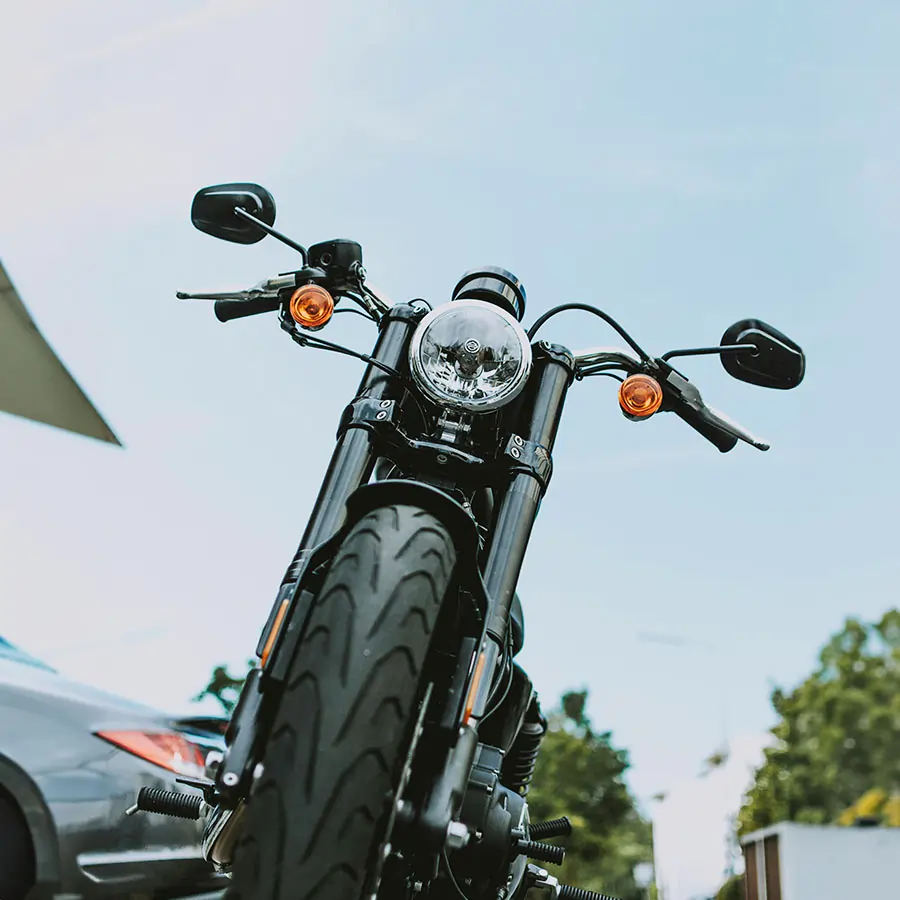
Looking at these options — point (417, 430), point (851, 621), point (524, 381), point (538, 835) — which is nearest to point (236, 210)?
point (417, 430)

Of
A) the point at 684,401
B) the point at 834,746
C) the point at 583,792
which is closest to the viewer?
the point at 684,401

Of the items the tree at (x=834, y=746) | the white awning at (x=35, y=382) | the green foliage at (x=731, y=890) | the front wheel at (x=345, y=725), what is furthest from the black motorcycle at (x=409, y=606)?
the tree at (x=834, y=746)

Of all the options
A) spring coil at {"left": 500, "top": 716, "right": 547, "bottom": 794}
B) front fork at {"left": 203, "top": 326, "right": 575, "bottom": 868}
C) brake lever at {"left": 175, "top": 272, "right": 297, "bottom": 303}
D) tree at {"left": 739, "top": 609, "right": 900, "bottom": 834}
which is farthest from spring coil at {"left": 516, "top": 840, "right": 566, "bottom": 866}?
tree at {"left": 739, "top": 609, "right": 900, "bottom": 834}

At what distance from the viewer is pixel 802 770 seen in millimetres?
53219

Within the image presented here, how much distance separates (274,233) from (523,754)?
1658 mm

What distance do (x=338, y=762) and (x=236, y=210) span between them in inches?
67.9

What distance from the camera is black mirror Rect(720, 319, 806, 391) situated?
9.62ft

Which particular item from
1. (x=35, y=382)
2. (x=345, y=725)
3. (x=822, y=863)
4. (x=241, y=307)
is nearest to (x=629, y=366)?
(x=241, y=307)

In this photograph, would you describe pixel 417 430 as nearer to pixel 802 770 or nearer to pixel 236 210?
pixel 236 210

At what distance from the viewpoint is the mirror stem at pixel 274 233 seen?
2.87m

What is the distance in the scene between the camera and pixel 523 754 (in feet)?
10.1

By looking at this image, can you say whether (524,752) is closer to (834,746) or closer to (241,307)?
(241,307)

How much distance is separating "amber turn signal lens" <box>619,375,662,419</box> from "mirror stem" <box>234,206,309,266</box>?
0.96m

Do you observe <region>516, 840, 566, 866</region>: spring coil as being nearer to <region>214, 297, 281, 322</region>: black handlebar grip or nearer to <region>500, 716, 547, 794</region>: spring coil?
<region>500, 716, 547, 794</region>: spring coil
